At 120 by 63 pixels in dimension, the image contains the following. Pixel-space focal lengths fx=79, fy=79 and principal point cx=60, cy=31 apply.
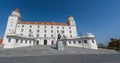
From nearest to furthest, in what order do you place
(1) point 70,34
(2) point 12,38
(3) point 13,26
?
(2) point 12,38 → (3) point 13,26 → (1) point 70,34

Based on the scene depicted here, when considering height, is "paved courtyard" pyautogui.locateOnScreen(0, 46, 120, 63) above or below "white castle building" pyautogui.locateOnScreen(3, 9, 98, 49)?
below

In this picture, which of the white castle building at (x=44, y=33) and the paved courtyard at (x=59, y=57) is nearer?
the paved courtyard at (x=59, y=57)

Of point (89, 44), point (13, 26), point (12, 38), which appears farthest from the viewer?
point (13, 26)

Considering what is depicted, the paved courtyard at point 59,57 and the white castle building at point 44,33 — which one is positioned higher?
the white castle building at point 44,33

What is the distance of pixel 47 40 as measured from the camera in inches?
1893

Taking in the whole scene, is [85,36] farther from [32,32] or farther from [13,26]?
[13,26]

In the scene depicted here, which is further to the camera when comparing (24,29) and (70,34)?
(70,34)

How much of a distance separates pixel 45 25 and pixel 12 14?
74.8 feet

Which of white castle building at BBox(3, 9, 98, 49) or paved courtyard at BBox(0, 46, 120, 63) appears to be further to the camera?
white castle building at BBox(3, 9, 98, 49)

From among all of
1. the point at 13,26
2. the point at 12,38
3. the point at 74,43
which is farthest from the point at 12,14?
the point at 74,43

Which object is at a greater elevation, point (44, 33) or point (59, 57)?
point (44, 33)

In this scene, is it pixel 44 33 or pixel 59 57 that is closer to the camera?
pixel 59 57

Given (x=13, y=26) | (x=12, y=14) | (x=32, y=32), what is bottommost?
(x=32, y=32)

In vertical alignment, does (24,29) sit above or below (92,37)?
above
